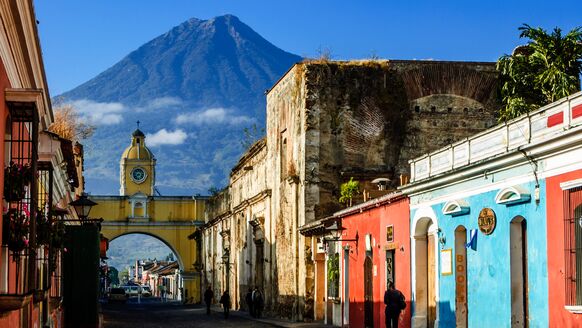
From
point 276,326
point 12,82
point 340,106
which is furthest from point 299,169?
point 12,82

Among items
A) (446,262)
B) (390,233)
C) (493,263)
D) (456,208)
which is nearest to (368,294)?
(390,233)

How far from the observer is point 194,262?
7062 centimetres

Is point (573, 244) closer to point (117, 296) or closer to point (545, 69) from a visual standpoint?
point (545, 69)

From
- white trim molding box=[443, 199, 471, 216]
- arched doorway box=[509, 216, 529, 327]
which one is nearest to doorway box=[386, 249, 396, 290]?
white trim molding box=[443, 199, 471, 216]

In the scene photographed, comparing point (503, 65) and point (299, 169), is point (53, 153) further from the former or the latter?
point (299, 169)

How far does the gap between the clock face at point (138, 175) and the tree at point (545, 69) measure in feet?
189

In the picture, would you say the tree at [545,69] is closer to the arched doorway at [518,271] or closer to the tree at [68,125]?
the arched doorway at [518,271]

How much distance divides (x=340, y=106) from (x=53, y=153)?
18569 mm

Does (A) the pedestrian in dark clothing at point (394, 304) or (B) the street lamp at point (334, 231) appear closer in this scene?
(A) the pedestrian in dark clothing at point (394, 304)

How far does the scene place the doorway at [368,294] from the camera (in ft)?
88.8

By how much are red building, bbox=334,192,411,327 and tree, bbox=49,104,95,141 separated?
25.0 feet

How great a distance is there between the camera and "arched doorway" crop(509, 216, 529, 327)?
1797 cm

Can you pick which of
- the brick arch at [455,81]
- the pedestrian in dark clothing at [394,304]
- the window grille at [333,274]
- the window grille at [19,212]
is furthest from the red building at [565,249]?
the brick arch at [455,81]

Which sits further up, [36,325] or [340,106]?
[340,106]
